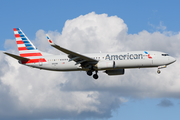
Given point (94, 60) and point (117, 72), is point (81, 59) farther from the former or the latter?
point (117, 72)

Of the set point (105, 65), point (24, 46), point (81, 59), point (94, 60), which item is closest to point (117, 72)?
point (105, 65)

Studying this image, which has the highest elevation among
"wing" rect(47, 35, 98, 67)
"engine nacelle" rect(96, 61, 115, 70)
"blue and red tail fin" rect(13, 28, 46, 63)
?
"blue and red tail fin" rect(13, 28, 46, 63)

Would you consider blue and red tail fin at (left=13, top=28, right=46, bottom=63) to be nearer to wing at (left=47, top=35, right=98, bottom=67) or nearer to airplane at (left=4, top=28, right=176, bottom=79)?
airplane at (left=4, top=28, right=176, bottom=79)

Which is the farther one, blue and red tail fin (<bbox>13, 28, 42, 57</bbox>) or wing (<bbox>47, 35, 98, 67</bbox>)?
blue and red tail fin (<bbox>13, 28, 42, 57</bbox>)

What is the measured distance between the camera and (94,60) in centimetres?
5225

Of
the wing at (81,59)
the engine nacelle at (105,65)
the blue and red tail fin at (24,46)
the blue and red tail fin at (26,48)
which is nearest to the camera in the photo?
the wing at (81,59)

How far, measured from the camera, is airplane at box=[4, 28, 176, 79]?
5116 cm

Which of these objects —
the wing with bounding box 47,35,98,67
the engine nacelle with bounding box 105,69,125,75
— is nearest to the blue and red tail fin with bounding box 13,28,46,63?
the wing with bounding box 47,35,98,67

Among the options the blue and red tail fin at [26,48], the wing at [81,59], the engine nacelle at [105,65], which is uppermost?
the blue and red tail fin at [26,48]

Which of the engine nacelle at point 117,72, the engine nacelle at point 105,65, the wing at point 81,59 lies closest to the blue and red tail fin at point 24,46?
the wing at point 81,59

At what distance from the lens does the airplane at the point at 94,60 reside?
51.2 m

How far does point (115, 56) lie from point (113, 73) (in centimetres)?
590

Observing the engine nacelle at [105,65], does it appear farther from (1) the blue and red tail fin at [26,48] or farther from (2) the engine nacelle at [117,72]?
(1) the blue and red tail fin at [26,48]

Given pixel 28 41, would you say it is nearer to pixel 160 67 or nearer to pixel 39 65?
pixel 39 65
